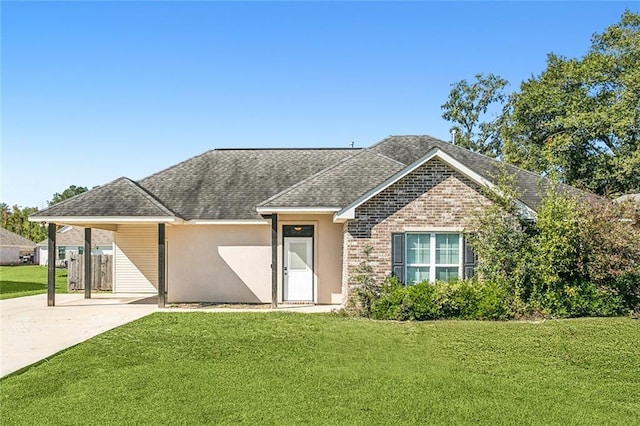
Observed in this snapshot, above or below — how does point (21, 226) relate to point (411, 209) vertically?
below

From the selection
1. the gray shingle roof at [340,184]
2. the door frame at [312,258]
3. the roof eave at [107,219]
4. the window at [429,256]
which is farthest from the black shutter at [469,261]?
the roof eave at [107,219]

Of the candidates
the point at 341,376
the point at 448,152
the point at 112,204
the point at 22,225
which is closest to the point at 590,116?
the point at 448,152

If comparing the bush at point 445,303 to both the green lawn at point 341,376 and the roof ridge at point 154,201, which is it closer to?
the green lawn at point 341,376

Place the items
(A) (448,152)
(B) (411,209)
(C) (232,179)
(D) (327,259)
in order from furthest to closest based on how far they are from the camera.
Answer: (C) (232,179) < (A) (448,152) < (D) (327,259) < (B) (411,209)

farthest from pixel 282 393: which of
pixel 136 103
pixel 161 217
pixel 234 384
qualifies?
pixel 136 103

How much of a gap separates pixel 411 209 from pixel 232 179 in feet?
29.0

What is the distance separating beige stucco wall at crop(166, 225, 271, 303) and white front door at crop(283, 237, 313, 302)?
794 mm

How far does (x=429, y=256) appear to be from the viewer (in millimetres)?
14703

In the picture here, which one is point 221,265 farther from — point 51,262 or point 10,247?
point 10,247

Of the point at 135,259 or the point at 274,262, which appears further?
the point at 135,259

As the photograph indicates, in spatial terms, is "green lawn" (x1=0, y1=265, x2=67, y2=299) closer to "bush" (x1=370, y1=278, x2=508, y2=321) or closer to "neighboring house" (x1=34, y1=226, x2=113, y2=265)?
"neighboring house" (x1=34, y1=226, x2=113, y2=265)

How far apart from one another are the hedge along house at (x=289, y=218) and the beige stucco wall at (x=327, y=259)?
0.12ft

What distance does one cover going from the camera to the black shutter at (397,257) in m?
14.5

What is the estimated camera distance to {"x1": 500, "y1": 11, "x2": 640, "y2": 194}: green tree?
31.0 m
